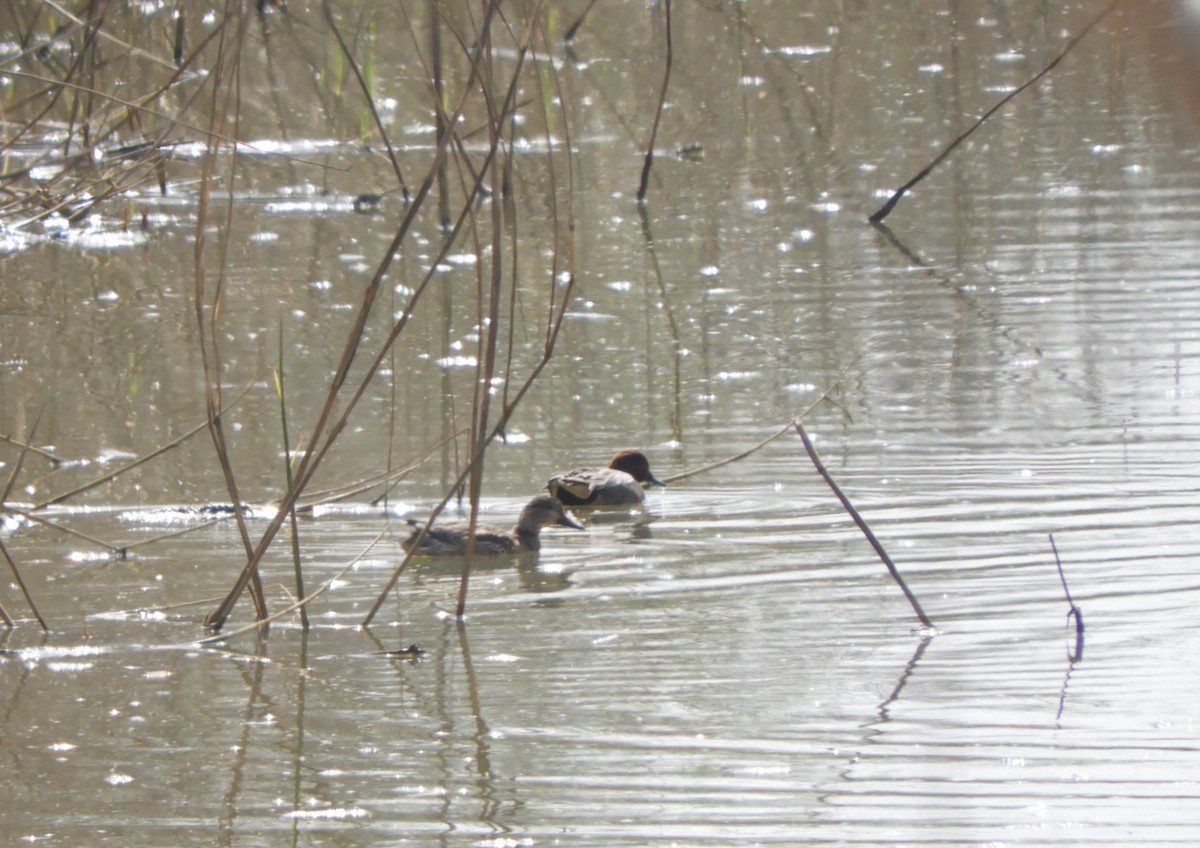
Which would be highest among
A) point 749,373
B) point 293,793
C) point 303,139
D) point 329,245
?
point 303,139

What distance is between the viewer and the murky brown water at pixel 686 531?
3.01 metres

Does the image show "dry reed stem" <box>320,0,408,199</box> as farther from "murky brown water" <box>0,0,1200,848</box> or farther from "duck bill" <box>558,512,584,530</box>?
"duck bill" <box>558,512,584,530</box>

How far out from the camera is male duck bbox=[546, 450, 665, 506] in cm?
504

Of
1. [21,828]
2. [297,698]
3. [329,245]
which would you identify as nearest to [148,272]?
[329,245]

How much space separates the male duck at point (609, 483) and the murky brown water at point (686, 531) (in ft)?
0.38

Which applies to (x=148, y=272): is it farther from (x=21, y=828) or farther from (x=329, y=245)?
(x=21, y=828)

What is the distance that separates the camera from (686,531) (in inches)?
188

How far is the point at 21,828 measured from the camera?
294 cm

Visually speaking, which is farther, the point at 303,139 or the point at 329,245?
the point at 303,139

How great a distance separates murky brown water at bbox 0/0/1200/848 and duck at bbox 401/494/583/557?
0.28 feet

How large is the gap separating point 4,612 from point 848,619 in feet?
5.85

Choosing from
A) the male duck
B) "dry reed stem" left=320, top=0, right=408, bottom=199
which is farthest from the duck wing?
"dry reed stem" left=320, top=0, right=408, bottom=199

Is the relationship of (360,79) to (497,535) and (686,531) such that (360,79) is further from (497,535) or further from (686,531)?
(686,531)

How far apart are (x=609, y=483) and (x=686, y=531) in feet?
1.17
